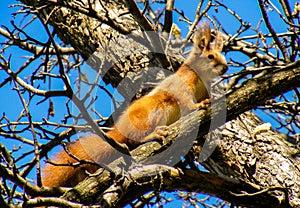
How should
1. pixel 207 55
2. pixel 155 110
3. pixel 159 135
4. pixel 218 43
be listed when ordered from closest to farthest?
pixel 159 135 → pixel 155 110 → pixel 218 43 → pixel 207 55

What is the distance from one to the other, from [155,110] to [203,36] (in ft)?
3.09

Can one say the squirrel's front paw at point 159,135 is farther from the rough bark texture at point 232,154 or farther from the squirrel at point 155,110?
the squirrel at point 155,110

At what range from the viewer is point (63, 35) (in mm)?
4836

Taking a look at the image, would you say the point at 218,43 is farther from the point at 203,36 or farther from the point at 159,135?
the point at 159,135

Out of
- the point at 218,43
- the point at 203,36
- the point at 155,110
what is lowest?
the point at 155,110

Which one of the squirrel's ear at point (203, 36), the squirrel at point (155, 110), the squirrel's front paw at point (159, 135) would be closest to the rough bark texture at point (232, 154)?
the squirrel's front paw at point (159, 135)

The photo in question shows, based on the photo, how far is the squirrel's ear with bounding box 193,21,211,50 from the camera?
4.63 metres

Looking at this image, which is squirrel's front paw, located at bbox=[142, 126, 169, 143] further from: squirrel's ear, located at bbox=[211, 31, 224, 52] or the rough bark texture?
squirrel's ear, located at bbox=[211, 31, 224, 52]

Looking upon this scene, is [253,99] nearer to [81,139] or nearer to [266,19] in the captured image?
[266,19]

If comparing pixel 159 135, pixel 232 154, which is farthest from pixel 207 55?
pixel 159 135

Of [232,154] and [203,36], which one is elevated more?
[203,36]

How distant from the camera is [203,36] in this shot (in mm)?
4770

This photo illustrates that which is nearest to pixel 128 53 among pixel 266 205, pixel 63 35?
pixel 63 35

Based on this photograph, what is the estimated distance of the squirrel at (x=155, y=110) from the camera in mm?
4355
